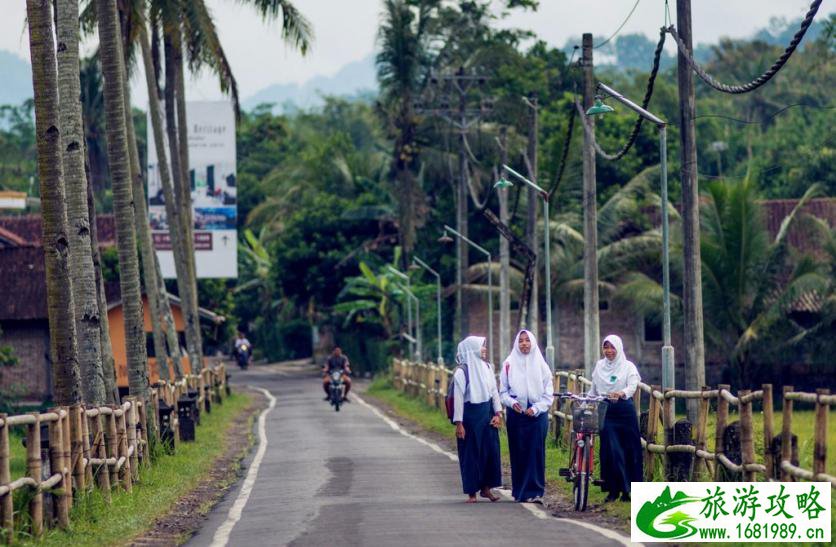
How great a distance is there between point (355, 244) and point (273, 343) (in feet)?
62.1

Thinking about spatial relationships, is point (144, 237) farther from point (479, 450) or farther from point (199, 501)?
point (479, 450)

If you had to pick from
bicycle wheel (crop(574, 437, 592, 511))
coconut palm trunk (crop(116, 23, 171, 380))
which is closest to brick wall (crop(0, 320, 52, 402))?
coconut palm trunk (crop(116, 23, 171, 380))

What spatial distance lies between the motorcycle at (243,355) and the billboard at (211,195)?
17.1m

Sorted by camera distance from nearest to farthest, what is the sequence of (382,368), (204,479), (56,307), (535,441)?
1. (535,441)
2. (56,307)
3. (204,479)
4. (382,368)

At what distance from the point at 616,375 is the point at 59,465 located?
18.0 ft

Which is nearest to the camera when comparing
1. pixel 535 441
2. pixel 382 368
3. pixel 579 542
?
pixel 579 542

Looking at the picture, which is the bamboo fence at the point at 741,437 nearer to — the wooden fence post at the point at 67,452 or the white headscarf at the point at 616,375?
the white headscarf at the point at 616,375

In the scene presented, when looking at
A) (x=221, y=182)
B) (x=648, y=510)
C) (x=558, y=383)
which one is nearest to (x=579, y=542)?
(x=648, y=510)

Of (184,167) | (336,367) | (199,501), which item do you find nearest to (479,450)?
(199,501)

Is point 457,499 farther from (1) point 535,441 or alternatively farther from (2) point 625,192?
(2) point 625,192

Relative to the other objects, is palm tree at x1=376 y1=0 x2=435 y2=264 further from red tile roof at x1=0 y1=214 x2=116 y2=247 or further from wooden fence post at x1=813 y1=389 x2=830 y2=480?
wooden fence post at x1=813 y1=389 x2=830 y2=480

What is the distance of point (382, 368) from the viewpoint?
64.8 meters

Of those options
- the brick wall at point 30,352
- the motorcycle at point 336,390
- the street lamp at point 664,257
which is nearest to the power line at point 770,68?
the street lamp at point 664,257

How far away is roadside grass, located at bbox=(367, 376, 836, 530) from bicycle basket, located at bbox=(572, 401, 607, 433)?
2.60 feet
